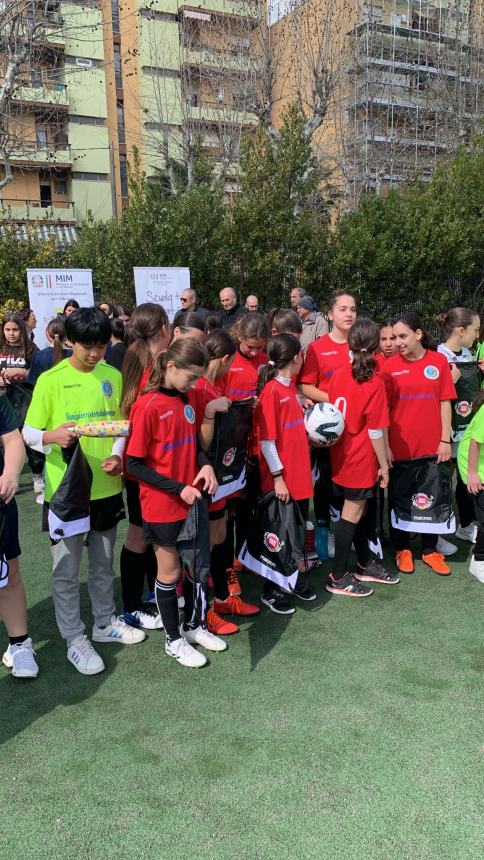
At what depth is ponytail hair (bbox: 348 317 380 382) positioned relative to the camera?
3.59 metres

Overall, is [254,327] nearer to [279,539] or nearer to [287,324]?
[287,324]

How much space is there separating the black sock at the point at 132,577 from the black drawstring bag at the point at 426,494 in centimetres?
189

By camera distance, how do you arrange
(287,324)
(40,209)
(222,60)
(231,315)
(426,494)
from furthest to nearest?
1. (40,209)
2. (222,60)
3. (231,315)
4. (426,494)
5. (287,324)

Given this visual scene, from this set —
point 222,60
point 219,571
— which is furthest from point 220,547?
point 222,60

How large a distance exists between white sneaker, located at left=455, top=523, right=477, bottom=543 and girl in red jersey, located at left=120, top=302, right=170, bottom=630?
2.55 metres

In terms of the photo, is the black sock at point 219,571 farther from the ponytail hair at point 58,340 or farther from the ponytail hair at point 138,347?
the ponytail hair at point 58,340

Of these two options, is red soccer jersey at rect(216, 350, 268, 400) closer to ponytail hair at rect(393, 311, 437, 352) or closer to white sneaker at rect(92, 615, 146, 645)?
ponytail hair at rect(393, 311, 437, 352)

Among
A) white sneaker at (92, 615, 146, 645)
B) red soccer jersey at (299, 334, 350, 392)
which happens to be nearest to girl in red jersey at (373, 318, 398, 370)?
red soccer jersey at (299, 334, 350, 392)

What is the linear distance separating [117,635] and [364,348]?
2178mm

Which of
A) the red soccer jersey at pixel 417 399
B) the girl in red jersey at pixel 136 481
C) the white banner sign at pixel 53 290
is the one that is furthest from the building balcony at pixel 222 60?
the girl in red jersey at pixel 136 481

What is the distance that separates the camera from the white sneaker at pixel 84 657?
302cm

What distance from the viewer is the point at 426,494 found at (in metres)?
4.12

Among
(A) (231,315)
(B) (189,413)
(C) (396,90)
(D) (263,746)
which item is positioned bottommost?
(D) (263,746)

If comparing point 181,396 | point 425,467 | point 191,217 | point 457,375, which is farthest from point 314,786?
point 191,217
